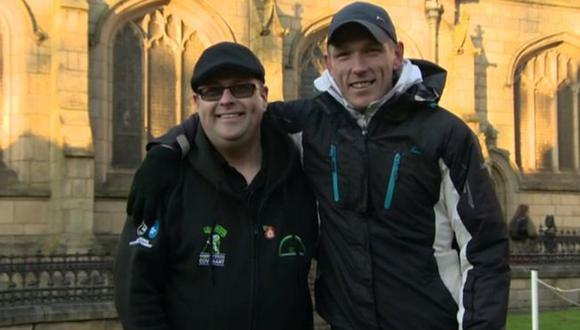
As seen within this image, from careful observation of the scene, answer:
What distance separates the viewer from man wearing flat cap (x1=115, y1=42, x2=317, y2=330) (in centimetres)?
342

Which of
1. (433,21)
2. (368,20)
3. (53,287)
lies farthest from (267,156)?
(433,21)

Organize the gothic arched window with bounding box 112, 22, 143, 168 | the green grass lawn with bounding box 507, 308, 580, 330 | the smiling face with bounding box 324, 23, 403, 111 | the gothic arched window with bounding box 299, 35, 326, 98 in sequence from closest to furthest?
the smiling face with bounding box 324, 23, 403, 111 → the green grass lawn with bounding box 507, 308, 580, 330 → the gothic arched window with bounding box 112, 22, 143, 168 → the gothic arched window with bounding box 299, 35, 326, 98

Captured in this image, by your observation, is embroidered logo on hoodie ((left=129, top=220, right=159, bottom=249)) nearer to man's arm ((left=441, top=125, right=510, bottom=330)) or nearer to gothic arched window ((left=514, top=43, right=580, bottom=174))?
man's arm ((left=441, top=125, right=510, bottom=330))

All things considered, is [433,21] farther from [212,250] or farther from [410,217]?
[212,250]

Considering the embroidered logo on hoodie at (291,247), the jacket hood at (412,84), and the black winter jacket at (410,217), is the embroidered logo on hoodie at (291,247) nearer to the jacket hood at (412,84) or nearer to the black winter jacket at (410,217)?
the black winter jacket at (410,217)

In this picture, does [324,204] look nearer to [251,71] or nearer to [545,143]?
[251,71]

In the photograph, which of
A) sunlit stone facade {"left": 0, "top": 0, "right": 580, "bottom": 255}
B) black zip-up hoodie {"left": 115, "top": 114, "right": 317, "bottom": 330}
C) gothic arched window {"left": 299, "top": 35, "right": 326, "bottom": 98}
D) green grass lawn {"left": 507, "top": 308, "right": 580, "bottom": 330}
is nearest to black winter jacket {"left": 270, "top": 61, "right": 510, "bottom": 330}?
black zip-up hoodie {"left": 115, "top": 114, "right": 317, "bottom": 330}

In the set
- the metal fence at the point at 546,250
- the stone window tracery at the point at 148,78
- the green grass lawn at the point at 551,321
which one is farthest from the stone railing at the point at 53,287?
the metal fence at the point at 546,250

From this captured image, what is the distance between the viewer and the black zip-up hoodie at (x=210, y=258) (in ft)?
11.2

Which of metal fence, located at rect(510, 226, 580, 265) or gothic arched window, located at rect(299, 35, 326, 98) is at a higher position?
gothic arched window, located at rect(299, 35, 326, 98)

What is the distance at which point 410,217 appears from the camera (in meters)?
3.40

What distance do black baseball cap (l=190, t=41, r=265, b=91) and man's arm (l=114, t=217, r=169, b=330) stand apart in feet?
2.23

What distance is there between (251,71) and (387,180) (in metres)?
0.76

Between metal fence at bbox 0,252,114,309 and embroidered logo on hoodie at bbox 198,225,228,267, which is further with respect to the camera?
metal fence at bbox 0,252,114,309
